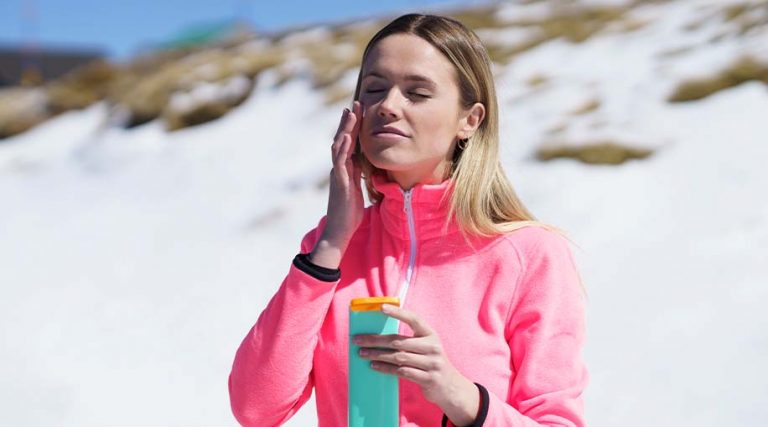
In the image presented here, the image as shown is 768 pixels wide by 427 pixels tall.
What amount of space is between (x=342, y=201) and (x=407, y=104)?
0.24 meters

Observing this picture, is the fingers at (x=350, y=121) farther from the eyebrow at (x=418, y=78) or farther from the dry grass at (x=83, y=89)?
the dry grass at (x=83, y=89)

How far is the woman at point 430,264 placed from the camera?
1739 mm

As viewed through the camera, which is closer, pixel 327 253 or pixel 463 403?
pixel 463 403

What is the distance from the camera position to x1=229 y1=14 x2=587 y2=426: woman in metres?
1.74

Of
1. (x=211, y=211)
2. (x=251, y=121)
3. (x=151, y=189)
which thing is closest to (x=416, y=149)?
(x=211, y=211)

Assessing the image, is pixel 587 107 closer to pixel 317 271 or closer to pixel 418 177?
pixel 418 177

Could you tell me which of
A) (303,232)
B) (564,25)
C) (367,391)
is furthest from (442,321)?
(564,25)

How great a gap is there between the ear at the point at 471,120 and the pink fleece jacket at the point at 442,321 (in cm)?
13

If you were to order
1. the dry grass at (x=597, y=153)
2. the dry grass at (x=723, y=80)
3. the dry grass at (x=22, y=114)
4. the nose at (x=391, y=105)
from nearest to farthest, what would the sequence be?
the nose at (x=391, y=105), the dry grass at (x=597, y=153), the dry grass at (x=723, y=80), the dry grass at (x=22, y=114)

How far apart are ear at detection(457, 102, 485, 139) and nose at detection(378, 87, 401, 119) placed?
19cm

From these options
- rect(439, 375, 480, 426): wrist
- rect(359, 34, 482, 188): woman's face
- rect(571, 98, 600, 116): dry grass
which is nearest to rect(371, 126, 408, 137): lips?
rect(359, 34, 482, 188): woman's face

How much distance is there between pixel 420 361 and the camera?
5.04 feet

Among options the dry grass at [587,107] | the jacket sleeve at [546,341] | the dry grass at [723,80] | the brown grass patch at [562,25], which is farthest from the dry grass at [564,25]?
the jacket sleeve at [546,341]

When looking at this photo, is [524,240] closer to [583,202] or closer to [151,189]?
[583,202]
